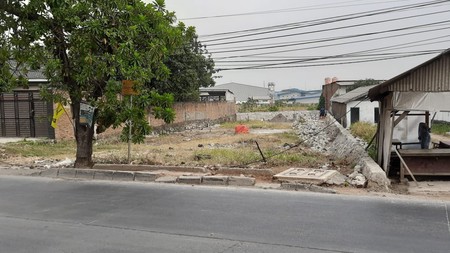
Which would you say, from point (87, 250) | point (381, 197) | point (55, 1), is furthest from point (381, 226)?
point (55, 1)

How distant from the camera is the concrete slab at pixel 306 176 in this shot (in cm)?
995

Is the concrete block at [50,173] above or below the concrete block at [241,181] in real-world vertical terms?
below

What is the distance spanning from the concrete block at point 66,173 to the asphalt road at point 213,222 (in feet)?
7.18

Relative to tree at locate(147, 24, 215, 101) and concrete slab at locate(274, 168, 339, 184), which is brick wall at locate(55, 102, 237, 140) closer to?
tree at locate(147, 24, 215, 101)

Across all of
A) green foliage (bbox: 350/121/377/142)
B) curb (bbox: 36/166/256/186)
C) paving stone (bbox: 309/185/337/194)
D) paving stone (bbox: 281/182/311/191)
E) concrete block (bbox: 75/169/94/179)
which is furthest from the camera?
green foliage (bbox: 350/121/377/142)

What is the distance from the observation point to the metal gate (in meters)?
22.7

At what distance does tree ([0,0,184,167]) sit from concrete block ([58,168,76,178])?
0.58 m

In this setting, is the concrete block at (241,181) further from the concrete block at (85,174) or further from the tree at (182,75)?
the tree at (182,75)

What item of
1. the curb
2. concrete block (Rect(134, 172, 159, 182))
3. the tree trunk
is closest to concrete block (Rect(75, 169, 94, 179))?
the curb

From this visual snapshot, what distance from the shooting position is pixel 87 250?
5527mm

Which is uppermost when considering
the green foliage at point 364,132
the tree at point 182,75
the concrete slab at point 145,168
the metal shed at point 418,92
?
the tree at point 182,75

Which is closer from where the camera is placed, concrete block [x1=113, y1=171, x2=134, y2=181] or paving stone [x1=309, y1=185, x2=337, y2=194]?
paving stone [x1=309, y1=185, x2=337, y2=194]

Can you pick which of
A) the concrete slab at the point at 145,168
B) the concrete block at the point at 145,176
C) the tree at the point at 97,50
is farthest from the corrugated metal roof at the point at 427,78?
the concrete block at the point at 145,176

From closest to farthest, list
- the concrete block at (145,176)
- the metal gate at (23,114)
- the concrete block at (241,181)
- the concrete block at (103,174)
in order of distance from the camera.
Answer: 1. the concrete block at (241,181)
2. the concrete block at (145,176)
3. the concrete block at (103,174)
4. the metal gate at (23,114)
